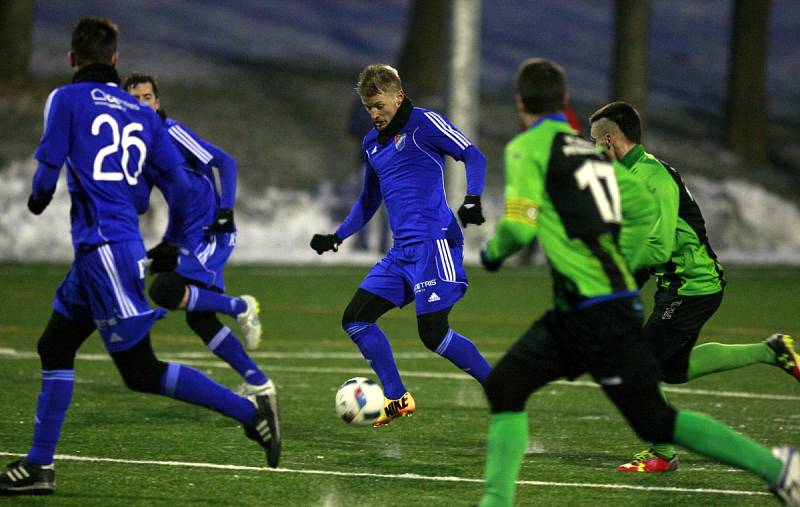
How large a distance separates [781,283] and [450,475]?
14309mm

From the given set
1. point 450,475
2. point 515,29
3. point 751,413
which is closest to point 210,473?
point 450,475

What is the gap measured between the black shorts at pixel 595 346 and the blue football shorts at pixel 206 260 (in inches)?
165

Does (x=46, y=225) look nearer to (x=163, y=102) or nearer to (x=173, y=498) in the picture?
(x=163, y=102)

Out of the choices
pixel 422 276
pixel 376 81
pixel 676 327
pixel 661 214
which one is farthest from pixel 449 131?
pixel 661 214

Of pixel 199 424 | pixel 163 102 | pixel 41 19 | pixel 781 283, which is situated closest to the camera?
pixel 199 424

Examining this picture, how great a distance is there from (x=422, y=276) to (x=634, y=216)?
Result: 2656 millimetres

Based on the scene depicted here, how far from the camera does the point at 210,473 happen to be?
7609mm

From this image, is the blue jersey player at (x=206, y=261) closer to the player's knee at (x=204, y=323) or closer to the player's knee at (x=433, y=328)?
the player's knee at (x=204, y=323)

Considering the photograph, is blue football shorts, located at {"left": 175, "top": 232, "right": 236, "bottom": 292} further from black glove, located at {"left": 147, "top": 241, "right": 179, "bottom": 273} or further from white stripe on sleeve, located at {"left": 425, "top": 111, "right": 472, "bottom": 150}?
black glove, located at {"left": 147, "top": 241, "right": 179, "bottom": 273}

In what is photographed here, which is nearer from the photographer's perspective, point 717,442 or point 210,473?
point 717,442

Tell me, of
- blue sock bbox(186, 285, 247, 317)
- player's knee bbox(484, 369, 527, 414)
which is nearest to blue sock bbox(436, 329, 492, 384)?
blue sock bbox(186, 285, 247, 317)

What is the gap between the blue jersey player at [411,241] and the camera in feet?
28.9

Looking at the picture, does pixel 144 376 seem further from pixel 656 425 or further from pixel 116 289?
pixel 656 425

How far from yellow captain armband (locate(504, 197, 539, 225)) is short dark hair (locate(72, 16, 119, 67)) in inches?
89.3
